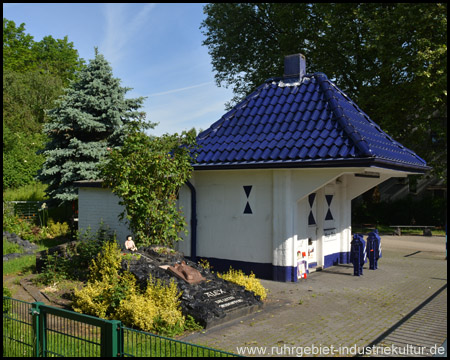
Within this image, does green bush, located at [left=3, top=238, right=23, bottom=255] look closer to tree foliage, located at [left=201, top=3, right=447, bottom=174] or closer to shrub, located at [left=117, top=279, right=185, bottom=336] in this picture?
shrub, located at [left=117, top=279, right=185, bottom=336]

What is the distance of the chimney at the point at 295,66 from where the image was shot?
47.2 feet

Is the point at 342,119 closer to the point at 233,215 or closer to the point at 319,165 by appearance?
the point at 319,165

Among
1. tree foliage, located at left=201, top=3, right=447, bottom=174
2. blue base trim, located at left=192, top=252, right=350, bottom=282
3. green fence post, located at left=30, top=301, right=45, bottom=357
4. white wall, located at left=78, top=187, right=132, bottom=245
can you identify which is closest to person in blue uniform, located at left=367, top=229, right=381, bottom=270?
blue base trim, located at left=192, top=252, right=350, bottom=282

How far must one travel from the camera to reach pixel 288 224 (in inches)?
471

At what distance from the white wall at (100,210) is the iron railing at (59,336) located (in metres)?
7.83

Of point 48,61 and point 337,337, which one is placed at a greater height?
point 48,61

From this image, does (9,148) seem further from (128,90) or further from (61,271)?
(61,271)

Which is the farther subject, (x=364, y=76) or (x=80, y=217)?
(x=364, y=76)

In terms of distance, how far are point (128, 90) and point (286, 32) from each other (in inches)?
501

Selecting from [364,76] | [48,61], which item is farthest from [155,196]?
[48,61]

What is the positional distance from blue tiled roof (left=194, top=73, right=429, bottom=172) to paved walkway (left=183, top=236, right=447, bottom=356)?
315 cm

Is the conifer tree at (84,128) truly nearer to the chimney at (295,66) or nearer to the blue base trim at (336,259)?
the chimney at (295,66)

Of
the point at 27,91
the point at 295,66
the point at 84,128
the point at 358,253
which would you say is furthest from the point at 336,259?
the point at 27,91

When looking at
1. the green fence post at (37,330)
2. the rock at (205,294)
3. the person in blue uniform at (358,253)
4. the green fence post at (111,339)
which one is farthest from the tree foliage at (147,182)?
the green fence post at (111,339)
